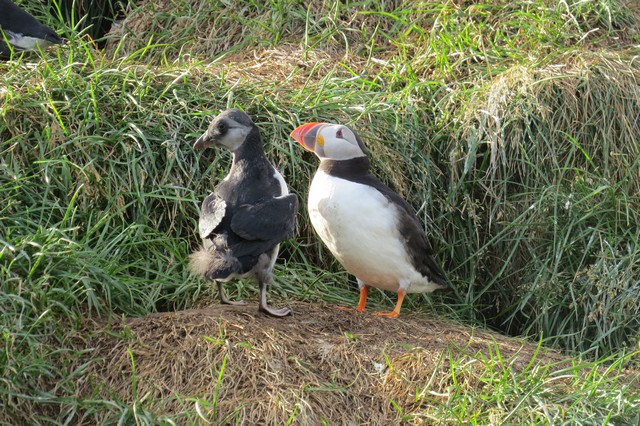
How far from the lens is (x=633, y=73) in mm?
6098

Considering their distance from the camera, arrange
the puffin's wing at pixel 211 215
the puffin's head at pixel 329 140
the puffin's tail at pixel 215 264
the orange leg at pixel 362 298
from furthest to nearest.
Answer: the orange leg at pixel 362 298 < the puffin's head at pixel 329 140 < the puffin's wing at pixel 211 215 < the puffin's tail at pixel 215 264

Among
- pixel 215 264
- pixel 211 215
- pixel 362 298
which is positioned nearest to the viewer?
pixel 215 264

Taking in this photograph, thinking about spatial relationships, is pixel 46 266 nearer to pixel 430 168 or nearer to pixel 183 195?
pixel 183 195

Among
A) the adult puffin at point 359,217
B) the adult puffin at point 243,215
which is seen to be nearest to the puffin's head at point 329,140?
the adult puffin at point 359,217

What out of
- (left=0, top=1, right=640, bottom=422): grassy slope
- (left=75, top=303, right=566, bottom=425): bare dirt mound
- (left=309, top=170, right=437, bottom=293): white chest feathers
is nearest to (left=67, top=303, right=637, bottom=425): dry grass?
(left=75, top=303, right=566, bottom=425): bare dirt mound

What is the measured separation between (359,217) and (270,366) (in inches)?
38.2

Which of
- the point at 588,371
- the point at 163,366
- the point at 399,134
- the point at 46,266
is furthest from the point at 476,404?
the point at 399,134

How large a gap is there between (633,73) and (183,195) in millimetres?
2587

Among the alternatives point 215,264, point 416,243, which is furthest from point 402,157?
point 215,264

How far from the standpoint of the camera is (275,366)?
14.0 feet

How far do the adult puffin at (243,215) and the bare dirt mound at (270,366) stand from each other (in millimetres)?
208

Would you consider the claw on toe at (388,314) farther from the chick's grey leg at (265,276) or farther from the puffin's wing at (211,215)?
the puffin's wing at (211,215)

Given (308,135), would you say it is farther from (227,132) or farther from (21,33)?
(21,33)

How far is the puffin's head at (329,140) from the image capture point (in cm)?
506
